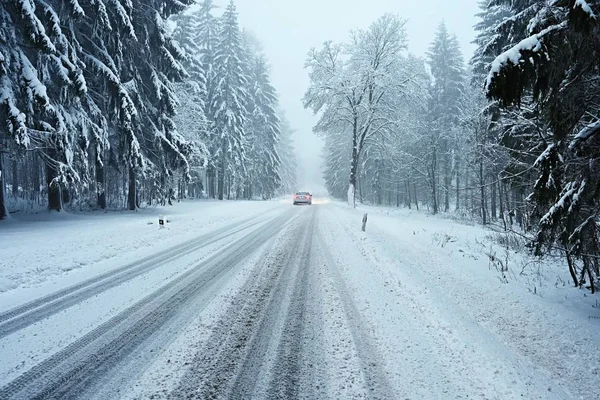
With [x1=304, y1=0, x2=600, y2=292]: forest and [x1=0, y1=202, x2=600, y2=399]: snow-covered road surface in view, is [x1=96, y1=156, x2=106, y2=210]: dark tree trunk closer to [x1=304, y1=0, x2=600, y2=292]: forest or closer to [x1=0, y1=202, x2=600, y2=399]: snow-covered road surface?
[x1=0, y1=202, x2=600, y2=399]: snow-covered road surface

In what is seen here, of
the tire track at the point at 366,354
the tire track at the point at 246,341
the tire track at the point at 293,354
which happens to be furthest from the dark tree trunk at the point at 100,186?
the tire track at the point at 366,354

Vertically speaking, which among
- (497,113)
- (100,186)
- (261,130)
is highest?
(261,130)

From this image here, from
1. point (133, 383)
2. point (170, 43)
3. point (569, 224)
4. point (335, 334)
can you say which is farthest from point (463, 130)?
point (133, 383)

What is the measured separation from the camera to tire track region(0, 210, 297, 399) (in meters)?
2.88

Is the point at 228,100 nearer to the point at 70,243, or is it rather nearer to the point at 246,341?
the point at 70,243

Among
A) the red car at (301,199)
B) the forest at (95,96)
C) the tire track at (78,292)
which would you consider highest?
the forest at (95,96)

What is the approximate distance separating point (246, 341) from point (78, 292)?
11.7ft

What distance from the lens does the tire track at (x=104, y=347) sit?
113 inches

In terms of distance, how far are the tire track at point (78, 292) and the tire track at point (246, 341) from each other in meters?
2.47

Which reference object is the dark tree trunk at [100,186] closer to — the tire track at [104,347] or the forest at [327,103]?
the forest at [327,103]

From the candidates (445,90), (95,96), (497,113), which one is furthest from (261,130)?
(497,113)

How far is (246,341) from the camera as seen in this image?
3764 millimetres

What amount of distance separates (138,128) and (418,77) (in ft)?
61.0

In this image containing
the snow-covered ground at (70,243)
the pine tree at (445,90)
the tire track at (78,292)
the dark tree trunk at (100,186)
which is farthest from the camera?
the pine tree at (445,90)
